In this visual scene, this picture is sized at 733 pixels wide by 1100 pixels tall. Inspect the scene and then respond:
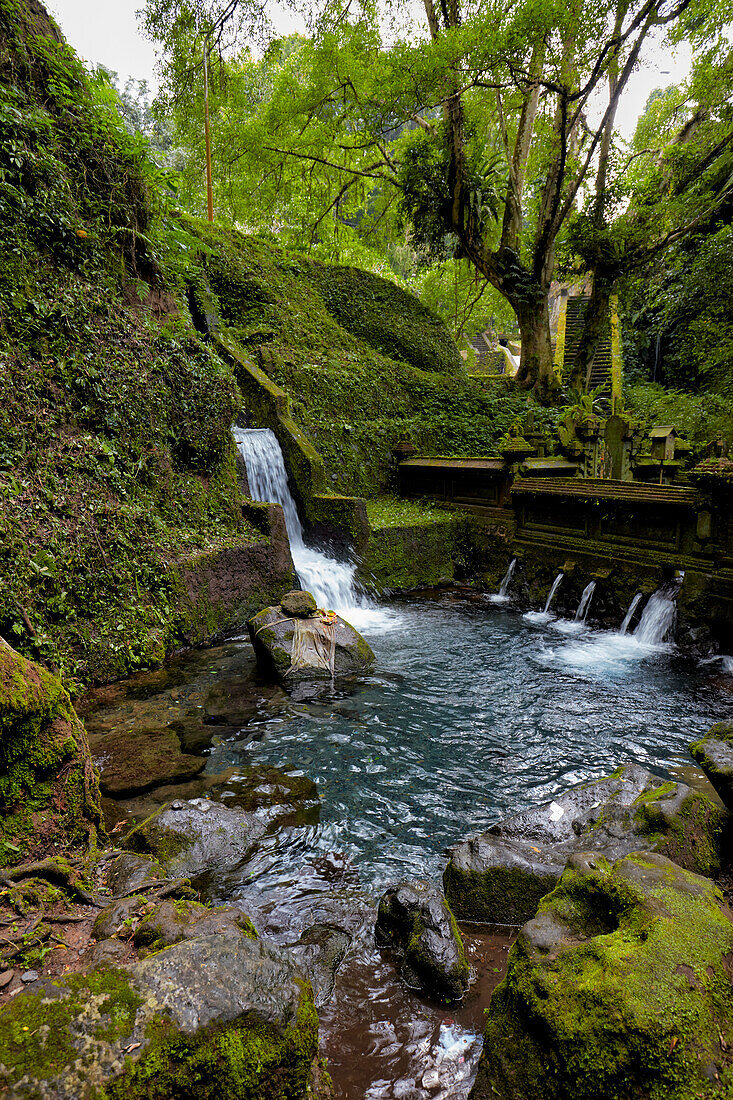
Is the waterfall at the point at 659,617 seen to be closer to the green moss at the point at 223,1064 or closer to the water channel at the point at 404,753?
the water channel at the point at 404,753

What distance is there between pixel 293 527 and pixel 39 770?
8.46 meters

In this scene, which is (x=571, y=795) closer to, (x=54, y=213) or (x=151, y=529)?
(x=151, y=529)

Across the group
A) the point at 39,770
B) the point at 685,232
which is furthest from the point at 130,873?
the point at 685,232

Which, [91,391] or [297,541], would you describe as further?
[297,541]

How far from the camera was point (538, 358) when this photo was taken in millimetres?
17766

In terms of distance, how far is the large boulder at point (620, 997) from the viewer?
67.4 inches

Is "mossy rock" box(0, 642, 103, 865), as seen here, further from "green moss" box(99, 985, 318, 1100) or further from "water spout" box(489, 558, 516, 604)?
"water spout" box(489, 558, 516, 604)

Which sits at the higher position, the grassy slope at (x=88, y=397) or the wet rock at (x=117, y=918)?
the grassy slope at (x=88, y=397)

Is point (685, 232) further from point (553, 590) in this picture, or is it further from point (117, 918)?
point (117, 918)

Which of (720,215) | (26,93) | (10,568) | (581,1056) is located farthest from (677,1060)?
(720,215)

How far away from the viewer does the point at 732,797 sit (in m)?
2.97

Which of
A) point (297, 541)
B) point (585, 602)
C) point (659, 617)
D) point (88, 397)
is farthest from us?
point (297, 541)

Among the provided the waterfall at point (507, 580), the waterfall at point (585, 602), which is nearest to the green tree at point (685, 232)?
the waterfall at point (507, 580)

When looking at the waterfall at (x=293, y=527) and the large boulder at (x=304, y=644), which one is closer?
the large boulder at (x=304, y=644)
